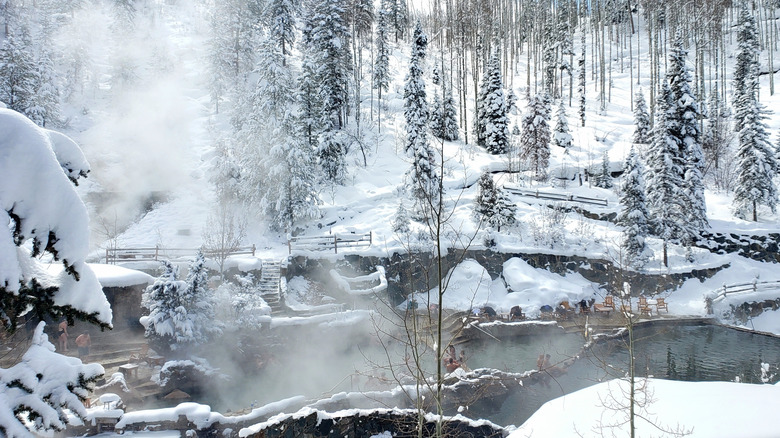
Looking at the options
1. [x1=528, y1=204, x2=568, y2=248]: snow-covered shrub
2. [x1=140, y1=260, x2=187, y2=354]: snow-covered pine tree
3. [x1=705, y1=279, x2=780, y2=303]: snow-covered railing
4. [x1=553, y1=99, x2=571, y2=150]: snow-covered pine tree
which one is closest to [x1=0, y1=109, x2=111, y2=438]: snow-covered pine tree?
[x1=140, y1=260, x2=187, y2=354]: snow-covered pine tree

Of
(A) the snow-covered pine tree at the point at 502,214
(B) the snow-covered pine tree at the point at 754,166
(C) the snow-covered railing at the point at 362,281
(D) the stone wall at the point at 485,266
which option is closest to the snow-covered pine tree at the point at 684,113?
(B) the snow-covered pine tree at the point at 754,166

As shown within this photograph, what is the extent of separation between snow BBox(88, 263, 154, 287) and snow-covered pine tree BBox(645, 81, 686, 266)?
29.4m

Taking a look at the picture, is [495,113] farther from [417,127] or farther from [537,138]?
[417,127]

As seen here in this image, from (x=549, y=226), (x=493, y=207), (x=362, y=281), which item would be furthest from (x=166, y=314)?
(x=549, y=226)

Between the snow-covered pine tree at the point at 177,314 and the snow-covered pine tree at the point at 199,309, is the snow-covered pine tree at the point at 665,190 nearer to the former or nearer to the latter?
the snow-covered pine tree at the point at 199,309

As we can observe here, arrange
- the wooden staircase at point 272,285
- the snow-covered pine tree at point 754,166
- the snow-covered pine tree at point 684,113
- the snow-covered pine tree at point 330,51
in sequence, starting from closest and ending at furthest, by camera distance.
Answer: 1. the wooden staircase at point 272,285
2. the snow-covered pine tree at point 754,166
3. the snow-covered pine tree at point 684,113
4. the snow-covered pine tree at point 330,51

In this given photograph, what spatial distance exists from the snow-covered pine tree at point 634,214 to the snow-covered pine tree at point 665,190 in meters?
1.42

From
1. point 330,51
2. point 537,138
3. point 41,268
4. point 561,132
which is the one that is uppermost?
point 330,51

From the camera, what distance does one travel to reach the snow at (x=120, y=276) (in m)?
18.4

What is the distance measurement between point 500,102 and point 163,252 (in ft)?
106

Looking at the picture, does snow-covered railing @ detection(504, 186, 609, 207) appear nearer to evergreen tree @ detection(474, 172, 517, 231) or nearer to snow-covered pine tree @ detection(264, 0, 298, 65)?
evergreen tree @ detection(474, 172, 517, 231)

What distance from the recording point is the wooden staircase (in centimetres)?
2058

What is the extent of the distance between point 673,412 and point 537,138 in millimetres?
31555

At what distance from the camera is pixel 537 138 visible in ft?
125
